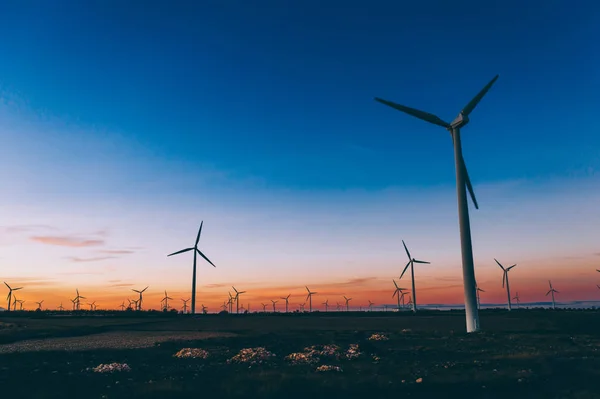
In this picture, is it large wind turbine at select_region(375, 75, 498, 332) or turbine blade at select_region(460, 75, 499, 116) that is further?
turbine blade at select_region(460, 75, 499, 116)

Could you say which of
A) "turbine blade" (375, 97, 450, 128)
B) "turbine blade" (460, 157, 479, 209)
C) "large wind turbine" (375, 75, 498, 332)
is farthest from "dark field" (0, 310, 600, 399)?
"turbine blade" (375, 97, 450, 128)

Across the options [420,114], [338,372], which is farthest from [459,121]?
[338,372]

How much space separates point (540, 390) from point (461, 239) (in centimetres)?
3249

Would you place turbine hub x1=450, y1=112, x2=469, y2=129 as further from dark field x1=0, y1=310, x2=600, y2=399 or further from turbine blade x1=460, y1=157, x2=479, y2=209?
dark field x1=0, y1=310, x2=600, y2=399

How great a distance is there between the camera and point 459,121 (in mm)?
65812

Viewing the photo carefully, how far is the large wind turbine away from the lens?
191 feet

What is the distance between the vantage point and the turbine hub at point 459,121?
6538 centimetres

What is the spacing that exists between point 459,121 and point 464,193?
11.5 m

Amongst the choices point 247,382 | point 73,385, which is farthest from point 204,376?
point 73,385

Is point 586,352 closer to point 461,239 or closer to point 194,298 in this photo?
point 461,239

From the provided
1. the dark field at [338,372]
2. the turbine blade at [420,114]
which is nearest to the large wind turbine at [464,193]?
the turbine blade at [420,114]

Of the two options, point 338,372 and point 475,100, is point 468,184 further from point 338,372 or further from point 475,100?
point 338,372

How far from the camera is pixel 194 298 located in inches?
5497

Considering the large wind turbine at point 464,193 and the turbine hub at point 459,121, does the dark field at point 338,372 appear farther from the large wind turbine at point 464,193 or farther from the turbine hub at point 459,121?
the turbine hub at point 459,121
